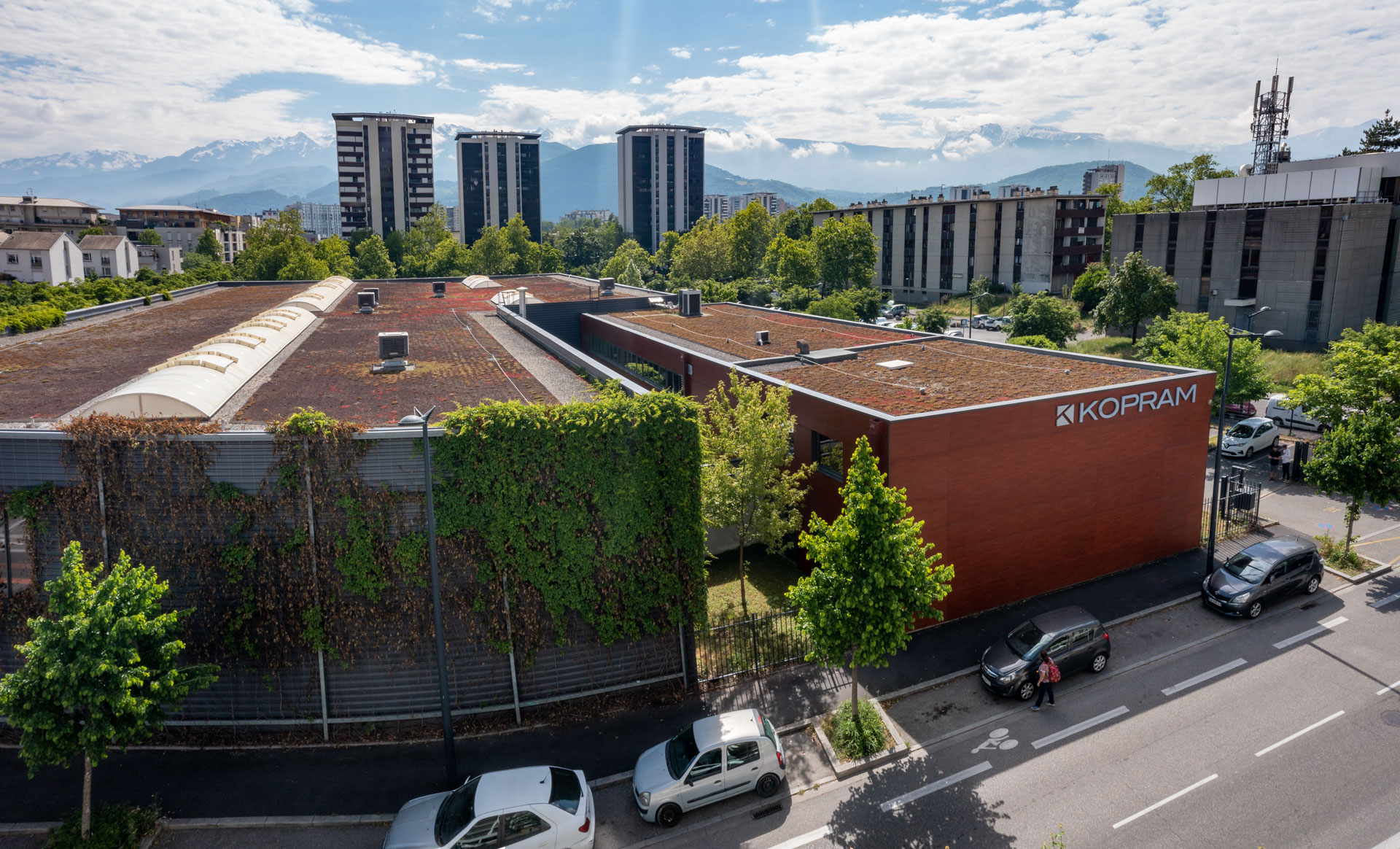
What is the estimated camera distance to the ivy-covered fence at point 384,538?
1441cm

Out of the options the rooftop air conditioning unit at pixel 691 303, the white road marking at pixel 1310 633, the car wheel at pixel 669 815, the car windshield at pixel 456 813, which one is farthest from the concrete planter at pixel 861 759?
the rooftop air conditioning unit at pixel 691 303

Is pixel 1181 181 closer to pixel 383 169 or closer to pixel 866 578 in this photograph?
pixel 866 578

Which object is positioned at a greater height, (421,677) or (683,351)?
(683,351)

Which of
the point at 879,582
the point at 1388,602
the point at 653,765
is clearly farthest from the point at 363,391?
the point at 1388,602

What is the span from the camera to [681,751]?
44.9ft

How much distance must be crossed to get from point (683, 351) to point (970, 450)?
13.7 metres

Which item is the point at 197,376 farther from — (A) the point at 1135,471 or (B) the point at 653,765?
(A) the point at 1135,471

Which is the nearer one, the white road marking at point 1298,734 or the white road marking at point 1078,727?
the white road marking at point 1298,734

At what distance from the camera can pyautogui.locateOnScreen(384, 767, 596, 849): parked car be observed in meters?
11.8

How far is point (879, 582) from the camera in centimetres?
1430

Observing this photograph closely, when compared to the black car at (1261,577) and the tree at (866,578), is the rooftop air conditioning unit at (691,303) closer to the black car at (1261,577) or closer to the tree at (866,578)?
the black car at (1261,577)

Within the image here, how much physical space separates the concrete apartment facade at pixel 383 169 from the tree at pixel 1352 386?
126981 millimetres

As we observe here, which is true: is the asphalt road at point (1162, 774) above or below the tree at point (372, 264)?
below

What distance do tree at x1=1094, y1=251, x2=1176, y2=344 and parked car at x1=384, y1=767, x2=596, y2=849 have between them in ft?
179
